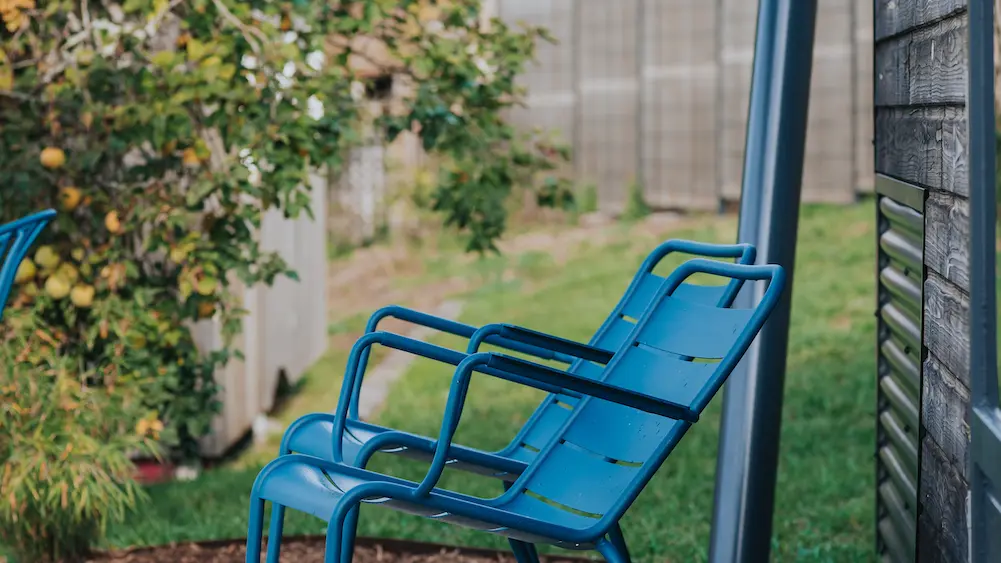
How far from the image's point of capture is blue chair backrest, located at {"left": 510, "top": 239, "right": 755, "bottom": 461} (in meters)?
2.47

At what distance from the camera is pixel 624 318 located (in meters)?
2.63

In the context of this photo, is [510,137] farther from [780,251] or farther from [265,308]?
[265,308]

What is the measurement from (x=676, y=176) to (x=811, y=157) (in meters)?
1.21

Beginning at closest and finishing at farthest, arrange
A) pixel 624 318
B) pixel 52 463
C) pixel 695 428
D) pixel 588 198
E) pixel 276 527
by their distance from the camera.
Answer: pixel 276 527, pixel 624 318, pixel 52 463, pixel 695 428, pixel 588 198

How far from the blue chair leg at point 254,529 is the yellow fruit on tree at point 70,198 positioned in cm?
211

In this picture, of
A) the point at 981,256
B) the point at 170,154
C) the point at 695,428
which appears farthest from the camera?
the point at 695,428

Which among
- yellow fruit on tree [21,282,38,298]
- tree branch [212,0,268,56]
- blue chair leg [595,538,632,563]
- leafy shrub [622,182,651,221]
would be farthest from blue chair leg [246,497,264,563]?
leafy shrub [622,182,651,221]

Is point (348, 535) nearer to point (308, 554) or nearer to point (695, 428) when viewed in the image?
point (308, 554)

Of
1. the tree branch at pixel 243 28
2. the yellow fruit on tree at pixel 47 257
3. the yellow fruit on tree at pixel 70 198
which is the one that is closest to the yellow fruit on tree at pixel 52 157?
the yellow fruit on tree at pixel 70 198

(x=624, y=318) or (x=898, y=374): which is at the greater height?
(x=624, y=318)

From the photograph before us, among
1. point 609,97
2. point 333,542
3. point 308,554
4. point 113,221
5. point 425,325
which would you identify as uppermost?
point 609,97

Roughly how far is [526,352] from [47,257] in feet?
6.79

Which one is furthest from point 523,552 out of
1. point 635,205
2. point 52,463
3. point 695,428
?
point 635,205

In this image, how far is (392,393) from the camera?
6.42m
